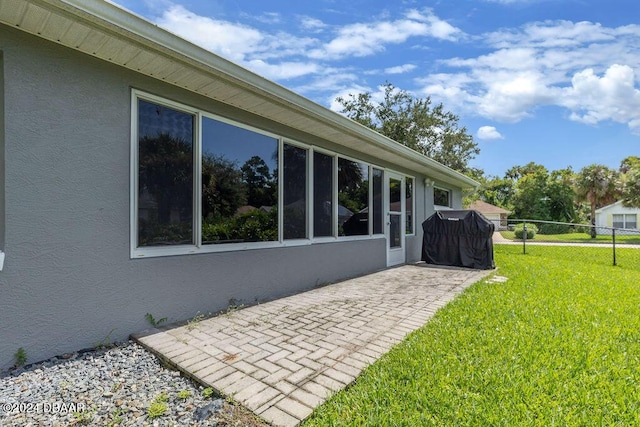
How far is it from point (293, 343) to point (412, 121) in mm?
18679

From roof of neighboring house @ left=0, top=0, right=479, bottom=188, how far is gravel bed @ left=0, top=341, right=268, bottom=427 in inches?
103

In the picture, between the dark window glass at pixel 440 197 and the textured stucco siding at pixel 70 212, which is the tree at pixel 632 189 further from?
the textured stucco siding at pixel 70 212

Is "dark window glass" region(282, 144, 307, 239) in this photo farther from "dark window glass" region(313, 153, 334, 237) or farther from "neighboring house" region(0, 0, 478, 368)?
"dark window glass" region(313, 153, 334, 237)

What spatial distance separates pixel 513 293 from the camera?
4953 mm

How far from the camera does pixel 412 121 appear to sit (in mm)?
19422

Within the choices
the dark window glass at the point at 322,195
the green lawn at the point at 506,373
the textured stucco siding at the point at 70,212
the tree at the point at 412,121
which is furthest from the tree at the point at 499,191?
the textured stucco siding at the point at 70,212

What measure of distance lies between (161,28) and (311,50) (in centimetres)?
855

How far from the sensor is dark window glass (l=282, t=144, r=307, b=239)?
495 centimetres

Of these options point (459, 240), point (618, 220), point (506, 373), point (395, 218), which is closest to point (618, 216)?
point (618, 220)

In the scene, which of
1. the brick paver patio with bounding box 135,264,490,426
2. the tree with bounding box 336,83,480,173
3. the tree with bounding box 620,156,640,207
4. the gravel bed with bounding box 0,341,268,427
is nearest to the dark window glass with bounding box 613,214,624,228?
the tree with bounding box 620,156,640,207

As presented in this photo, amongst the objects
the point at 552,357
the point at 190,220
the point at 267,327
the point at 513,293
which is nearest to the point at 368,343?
the point at 267,327

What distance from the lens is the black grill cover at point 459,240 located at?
744 cm

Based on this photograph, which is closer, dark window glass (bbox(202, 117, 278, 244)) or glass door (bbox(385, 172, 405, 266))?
dark window glass (bbox(202, 117, 278, 244))

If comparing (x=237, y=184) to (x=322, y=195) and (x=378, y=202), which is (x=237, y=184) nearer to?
(x=322, y=195)
